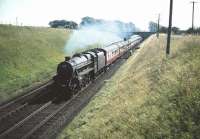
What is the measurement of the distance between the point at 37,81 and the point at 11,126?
49.7ft

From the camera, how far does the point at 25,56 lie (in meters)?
41.3

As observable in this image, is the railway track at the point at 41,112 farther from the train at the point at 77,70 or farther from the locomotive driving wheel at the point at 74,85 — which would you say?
the train at the point at 77,70

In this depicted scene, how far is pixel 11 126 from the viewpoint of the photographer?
59.9ft

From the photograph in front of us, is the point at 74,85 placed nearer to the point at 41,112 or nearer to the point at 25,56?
the point at 41,112

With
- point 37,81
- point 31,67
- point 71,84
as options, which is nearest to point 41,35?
point 31,67

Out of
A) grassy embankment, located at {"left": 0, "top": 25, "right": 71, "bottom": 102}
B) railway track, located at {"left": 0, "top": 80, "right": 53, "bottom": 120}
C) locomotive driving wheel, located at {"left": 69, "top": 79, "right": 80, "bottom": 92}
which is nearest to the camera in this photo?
railway track, located at {"left": 0, "top": 80, "right": 53, "bottom": 120}

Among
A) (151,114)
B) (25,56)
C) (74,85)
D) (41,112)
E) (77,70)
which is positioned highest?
(25,56)

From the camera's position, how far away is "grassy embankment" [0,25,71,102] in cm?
3145

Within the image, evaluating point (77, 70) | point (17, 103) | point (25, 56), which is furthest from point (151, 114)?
point (25, 56)

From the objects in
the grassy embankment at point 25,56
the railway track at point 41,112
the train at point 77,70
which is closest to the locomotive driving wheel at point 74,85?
the train at point 77,70

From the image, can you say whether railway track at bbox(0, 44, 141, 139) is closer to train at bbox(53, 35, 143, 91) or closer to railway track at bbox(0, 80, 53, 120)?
railway track at bbox(0, 80, 53, 120)

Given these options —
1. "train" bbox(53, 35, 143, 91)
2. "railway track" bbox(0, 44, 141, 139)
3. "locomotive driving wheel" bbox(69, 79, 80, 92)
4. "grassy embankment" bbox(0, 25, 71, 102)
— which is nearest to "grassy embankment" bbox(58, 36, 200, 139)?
"railway track" bbox(0, 44, 141, 139)

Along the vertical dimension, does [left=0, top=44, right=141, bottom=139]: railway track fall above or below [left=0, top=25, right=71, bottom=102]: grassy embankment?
below

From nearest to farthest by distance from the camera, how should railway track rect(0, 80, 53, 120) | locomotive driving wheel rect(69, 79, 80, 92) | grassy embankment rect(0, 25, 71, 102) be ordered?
1. railway track rect(0, 80, 53, 120)
2. locomotive driving wheel rect(69, 79, 80, 92)
3. grassy embankment rect(0, 25, 71, 102)
